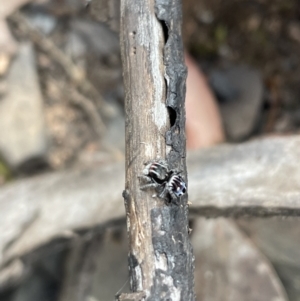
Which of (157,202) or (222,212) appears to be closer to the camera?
(157,202)

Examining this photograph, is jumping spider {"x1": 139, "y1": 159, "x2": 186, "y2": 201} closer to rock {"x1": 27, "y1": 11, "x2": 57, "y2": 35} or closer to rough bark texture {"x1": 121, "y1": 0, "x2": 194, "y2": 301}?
rough bark texture {"x1": 121, "y1": 0, "x2": 194, "y2": 301}

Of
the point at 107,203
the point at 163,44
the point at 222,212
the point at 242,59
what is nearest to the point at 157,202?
the point at 163,44

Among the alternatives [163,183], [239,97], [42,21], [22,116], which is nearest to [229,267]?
[239,97]

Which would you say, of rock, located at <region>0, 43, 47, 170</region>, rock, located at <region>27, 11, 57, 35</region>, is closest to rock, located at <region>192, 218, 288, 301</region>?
rock, located at <region>0, 43, 47, 170</region>

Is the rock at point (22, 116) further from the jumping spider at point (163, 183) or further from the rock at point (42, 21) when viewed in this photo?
the jumping spider at point (163, 183)

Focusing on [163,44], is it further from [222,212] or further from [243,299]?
[243,299]
